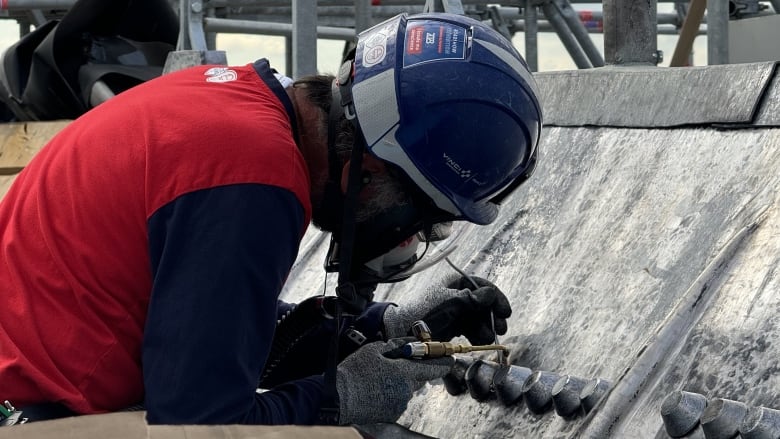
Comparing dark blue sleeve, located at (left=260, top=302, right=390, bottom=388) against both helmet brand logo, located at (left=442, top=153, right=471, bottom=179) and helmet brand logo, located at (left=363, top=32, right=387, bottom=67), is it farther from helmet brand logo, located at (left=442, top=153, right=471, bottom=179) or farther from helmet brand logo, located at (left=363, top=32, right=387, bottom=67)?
helmet brand logo, located at (left=363, top=32, right=387, bottom=67)

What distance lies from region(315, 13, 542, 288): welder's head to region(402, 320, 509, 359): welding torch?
31 cm

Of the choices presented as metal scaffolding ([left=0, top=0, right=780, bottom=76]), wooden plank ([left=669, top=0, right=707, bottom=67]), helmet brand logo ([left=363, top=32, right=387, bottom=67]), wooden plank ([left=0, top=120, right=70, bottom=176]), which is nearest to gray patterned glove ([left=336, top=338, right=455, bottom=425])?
helmet brand logo ([left=363, top=32, right=387, bottom=67])

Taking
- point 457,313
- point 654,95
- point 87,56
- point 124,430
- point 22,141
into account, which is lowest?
point 22,141

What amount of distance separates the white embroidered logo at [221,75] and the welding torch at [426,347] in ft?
2.38

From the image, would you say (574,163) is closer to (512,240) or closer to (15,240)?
(512,240)

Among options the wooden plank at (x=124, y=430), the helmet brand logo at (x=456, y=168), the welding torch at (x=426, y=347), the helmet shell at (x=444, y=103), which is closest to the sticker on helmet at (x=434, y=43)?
the helmet shell at (x=444, y=103)

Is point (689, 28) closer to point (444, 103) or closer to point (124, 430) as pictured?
point (444, 103)

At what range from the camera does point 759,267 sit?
281cm

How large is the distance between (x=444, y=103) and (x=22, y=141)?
5156 millimetres

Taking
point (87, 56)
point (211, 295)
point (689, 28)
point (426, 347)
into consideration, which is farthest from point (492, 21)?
point (211, 295)

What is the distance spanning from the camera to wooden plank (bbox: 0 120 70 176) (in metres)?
6.84

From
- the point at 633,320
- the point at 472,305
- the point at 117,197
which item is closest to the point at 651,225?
the point at 633,320

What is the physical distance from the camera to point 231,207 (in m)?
2.27

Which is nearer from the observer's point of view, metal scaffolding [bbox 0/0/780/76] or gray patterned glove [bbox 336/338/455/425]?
gray patterned glove [bbox 336/338/455/425]
